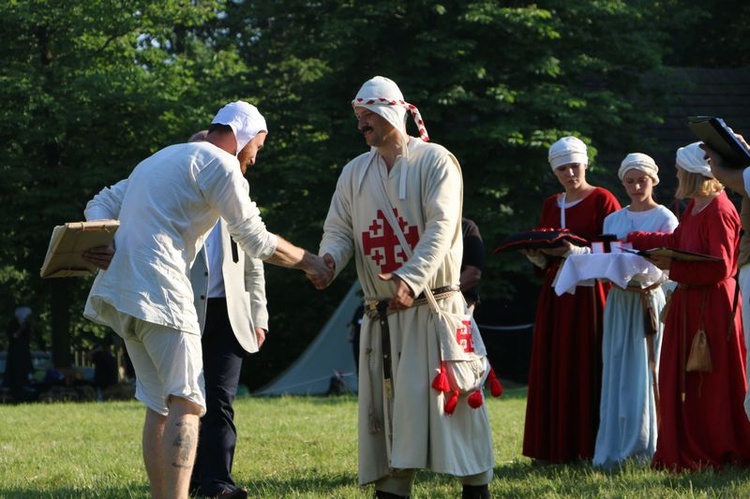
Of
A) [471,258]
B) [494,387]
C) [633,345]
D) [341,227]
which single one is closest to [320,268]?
[341,227]

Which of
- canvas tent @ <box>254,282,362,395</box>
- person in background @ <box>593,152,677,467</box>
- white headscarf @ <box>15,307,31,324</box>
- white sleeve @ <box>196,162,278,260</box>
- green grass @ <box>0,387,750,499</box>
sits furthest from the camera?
canvas tent @ <box>254,282,362,395</box>

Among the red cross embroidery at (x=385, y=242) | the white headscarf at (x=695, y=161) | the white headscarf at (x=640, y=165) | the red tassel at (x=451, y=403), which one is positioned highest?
the white headscarf at (x=640, y=165)

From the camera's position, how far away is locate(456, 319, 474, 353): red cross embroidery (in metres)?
6.32

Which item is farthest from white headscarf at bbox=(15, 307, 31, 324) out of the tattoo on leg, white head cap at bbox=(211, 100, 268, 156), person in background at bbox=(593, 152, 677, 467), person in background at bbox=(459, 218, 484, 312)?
the tattoo on leg

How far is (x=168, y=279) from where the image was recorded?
239 inches

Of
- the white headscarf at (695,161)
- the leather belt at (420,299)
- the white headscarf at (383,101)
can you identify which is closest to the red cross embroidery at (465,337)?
the leather belt at (420,299)

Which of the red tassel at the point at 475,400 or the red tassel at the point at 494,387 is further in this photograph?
the red tassel at the point at 494,387

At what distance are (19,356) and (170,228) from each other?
1843 centimetres

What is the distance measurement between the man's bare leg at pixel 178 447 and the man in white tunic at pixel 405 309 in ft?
2.78

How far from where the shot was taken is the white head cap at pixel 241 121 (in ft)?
21.8

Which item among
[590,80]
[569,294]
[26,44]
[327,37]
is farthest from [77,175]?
[569,294]

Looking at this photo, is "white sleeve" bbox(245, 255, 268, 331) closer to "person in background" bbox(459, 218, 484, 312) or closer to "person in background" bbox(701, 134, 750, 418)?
"person in background" bbox(459, 218, 484, 312)

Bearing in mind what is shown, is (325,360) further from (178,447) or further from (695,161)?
(178,447)

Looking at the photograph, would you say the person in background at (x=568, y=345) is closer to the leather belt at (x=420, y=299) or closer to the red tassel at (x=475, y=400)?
the leather belt at (x=420, y=299)
